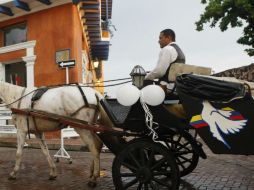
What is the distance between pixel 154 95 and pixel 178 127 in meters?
0.56

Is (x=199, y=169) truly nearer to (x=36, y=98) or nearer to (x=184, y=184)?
(x=184, y=184)

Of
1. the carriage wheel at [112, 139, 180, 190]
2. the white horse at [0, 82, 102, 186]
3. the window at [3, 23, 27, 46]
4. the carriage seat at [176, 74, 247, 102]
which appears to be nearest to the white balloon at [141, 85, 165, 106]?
the carriage seat at [176, 74, 247, 102]

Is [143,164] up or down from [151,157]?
down

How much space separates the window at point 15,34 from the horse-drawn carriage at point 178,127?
9.75 metres

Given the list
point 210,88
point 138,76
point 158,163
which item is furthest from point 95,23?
point 210,88

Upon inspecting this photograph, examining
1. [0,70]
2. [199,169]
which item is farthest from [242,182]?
[0,70]

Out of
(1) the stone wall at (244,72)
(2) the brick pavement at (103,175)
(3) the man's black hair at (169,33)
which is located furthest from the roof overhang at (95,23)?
(3) the man's black hair at (169,33)

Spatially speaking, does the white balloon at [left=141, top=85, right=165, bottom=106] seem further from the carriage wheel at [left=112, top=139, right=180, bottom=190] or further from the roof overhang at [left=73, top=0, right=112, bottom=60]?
the roof overhang at [left=73, top=0, right=112, bottom=60]

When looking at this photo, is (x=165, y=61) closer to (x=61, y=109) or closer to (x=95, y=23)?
(x=61, y=109)

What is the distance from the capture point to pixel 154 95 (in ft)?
15.8

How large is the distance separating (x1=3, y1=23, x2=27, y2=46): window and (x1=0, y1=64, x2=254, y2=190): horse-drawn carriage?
32.0 feet

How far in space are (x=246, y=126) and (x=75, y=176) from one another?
3.71 meters

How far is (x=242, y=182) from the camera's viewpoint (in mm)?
6195

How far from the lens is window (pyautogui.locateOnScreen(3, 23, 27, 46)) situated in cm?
1448
